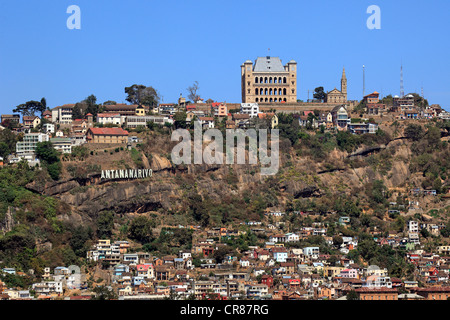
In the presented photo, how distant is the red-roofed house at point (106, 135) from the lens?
62719mm

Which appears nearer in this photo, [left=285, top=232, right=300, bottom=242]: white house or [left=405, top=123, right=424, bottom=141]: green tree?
[left=285, top=232, right=300, bottom=242]: white house

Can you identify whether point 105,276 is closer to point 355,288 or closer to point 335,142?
point 355,288

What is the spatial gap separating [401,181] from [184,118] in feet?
47.1

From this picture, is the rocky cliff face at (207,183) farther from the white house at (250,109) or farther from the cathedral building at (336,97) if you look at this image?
the cathedral building at (336,97)

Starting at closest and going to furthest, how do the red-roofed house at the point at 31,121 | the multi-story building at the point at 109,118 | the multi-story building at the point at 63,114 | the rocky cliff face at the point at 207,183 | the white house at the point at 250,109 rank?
1. the rocky cliff face at the point at 207,183
2. the multi-story building at the point at 109,118
3. the red-roofed house at the point at 31,121
4. the multi-story building at the point at 63,114
5. the white house at the point at 250,109

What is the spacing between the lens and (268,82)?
77188 mm

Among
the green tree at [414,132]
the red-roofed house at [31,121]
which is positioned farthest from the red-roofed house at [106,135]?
the green tree at [414,132]

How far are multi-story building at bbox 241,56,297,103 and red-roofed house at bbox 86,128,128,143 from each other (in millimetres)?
15358

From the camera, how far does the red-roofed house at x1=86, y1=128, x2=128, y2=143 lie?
62719 millimetres

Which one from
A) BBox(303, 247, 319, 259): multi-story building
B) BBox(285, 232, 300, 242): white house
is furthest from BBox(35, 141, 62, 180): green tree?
BBox(303, 247, 319, 259): multi-story building

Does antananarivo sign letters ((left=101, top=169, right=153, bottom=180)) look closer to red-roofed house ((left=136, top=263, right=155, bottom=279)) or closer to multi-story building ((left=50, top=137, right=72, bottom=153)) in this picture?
multi-story building ((left=50, top=137, right=72, bottom=153))

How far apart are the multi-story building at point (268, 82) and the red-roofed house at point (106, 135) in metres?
15.4

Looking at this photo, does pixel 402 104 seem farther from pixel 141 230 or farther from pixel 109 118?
pixel 141 230

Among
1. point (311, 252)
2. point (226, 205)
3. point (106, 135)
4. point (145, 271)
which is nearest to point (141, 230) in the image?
point (145, 271)
